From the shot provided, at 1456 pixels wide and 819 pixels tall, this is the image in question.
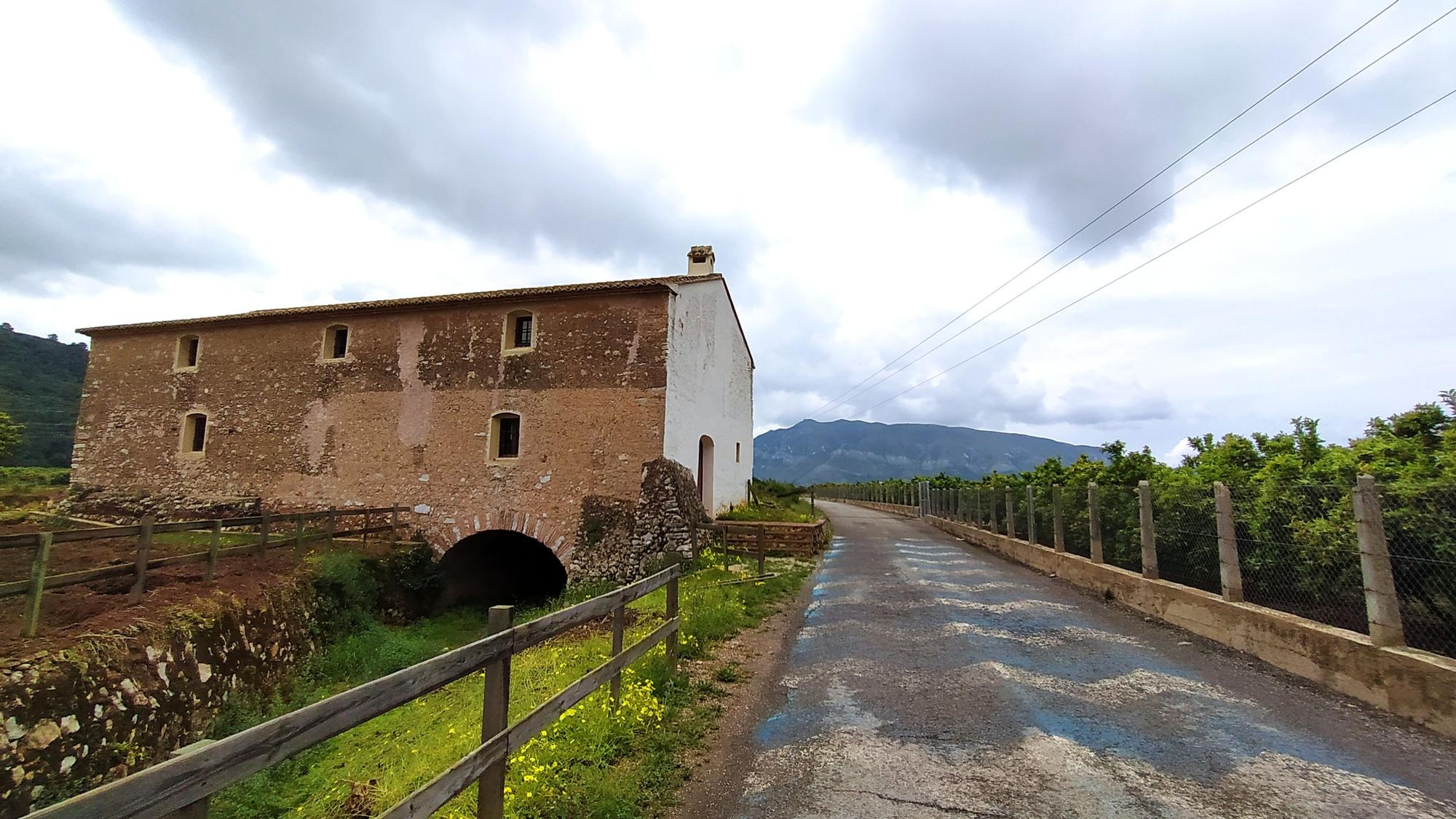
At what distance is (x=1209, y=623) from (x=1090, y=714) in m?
3.71

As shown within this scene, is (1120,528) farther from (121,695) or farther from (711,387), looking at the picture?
(121,695)

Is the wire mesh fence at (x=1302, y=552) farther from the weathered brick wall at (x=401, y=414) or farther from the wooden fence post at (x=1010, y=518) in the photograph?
the weathered brick wall at (x=401, y=414)

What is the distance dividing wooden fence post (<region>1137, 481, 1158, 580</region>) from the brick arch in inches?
452

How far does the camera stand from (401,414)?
1670cm

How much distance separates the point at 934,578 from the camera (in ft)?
40.6

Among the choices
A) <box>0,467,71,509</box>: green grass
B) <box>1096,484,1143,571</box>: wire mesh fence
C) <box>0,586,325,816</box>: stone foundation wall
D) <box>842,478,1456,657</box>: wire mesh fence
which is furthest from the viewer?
<box>0,467,71,509</box>: green grass

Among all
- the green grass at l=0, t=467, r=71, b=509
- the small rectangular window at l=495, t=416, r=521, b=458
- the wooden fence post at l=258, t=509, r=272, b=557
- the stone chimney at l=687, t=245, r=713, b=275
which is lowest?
the wooden fence post at l=258, t=509, r=272, b=557

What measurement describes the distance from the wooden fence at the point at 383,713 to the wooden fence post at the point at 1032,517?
1278cm

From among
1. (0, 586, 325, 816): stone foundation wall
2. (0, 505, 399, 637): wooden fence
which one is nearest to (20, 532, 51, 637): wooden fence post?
(0, 505, 399, 637): wooden fence

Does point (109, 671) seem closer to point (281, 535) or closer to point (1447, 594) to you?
point (281, 535)

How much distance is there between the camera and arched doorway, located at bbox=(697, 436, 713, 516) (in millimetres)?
18372

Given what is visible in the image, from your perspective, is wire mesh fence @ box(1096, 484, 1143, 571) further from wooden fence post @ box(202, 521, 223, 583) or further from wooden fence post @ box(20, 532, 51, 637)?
wooden fence post @ box(202, 521, 223, 583)

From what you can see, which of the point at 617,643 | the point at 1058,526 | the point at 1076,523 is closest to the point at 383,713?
the point at 617,643

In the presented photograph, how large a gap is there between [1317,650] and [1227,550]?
5.76 ft
